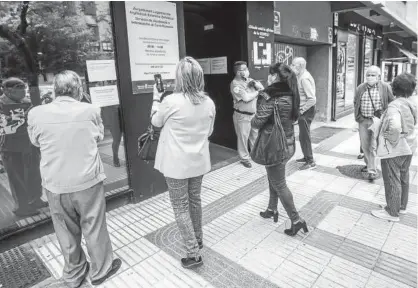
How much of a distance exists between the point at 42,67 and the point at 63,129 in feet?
4.92

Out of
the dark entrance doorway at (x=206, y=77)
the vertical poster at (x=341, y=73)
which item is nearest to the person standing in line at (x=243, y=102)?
the dark entrance doorway at (x=206, y=77)

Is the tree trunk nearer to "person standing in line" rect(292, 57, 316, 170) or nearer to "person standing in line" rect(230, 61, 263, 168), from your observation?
"person standing in line" rect(230, 61, 263, 168)

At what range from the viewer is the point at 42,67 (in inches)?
127

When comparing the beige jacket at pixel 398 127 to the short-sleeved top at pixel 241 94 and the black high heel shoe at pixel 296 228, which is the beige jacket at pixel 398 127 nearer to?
the black high heel shoe at pixel 296 228

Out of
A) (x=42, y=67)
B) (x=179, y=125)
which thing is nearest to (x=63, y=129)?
(x=179, y=125)

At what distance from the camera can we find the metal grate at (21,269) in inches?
103

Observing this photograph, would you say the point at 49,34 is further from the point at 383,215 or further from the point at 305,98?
the point at 383,215

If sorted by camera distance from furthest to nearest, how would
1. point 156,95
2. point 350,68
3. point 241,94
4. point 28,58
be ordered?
point 350,68
point 241,94
point 28,58
point 156,95

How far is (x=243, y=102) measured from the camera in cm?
536

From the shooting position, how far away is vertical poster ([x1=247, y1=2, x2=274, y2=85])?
5.83m

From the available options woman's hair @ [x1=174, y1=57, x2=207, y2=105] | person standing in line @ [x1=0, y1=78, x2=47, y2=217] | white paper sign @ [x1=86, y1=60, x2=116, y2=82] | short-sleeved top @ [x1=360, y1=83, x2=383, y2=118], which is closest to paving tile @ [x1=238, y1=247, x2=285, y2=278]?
woman's hair @ [x1=174, y1=57, x2=207, y2=105]

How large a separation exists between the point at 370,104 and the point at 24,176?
4802 millimetres

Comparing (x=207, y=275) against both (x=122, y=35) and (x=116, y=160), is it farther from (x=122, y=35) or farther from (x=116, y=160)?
(x=122, y=35)

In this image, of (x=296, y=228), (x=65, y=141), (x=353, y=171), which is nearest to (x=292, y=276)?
(x=296, y=228)
